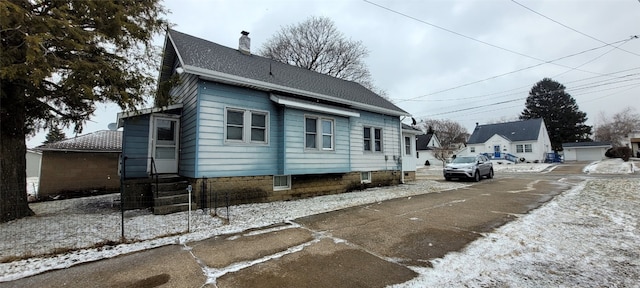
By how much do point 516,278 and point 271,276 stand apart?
3.04 m

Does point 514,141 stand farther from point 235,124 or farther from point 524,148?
point 235,124

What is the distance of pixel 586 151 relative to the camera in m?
40.9

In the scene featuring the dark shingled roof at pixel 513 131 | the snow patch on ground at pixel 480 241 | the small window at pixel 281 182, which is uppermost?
the dark shingled roof at pixel 513 131

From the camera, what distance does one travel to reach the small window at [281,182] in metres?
9.04

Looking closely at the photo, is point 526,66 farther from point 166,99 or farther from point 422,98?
point 166,99

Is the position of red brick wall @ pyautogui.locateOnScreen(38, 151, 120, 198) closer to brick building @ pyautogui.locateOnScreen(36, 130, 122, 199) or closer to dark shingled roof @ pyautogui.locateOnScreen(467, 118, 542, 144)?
brick building @ pyautogui.locateOnScreen(36, 130, 122, 199)

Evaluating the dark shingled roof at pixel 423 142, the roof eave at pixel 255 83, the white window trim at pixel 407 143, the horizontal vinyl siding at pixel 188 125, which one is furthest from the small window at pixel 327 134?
the dark shingled roof at pixel 423 142

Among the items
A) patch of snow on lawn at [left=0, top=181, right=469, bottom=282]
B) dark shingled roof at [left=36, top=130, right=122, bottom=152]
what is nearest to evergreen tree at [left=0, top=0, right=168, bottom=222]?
patch of snow on lawn at [left=0, top=181, right=469, bottom=282]

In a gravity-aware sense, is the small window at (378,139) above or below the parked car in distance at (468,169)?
above

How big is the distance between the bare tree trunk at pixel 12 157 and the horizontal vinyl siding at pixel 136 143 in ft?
7.62

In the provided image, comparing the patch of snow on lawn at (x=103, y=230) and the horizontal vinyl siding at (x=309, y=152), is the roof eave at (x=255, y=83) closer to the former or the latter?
the horizontal vinyl siding at (x=309, y=152)

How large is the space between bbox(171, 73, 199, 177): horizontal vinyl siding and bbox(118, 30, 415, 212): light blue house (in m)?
0.03

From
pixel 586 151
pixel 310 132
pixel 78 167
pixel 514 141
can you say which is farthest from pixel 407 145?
pixel 586 151

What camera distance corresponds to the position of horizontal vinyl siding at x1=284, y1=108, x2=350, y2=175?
8.91 meters
